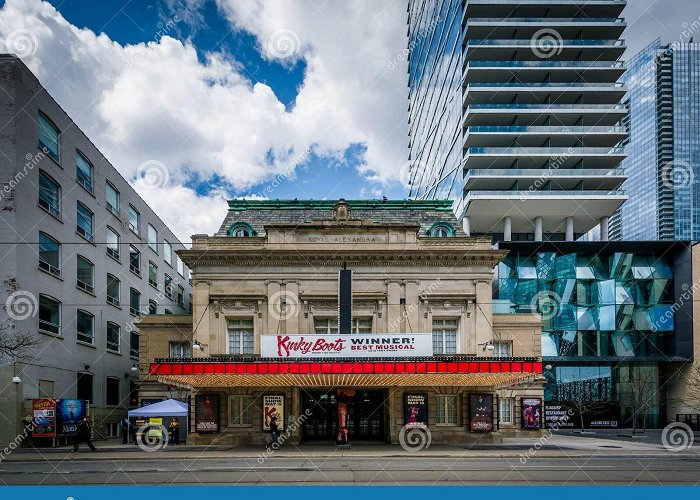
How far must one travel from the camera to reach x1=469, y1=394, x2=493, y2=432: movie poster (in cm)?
2911

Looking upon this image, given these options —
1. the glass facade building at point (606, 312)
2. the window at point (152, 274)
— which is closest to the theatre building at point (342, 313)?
the glass facade building at point (606, 312)

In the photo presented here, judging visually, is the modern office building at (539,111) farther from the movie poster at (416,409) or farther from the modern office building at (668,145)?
the modern office building at (668,145)

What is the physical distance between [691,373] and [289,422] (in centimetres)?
3594

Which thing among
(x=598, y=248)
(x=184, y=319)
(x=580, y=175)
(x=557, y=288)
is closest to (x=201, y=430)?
(x=184, y=319)

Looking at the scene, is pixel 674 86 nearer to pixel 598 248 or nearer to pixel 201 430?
pixel 598 248

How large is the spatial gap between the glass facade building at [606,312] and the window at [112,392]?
3328cm

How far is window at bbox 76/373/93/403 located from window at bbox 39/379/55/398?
337 centimetres

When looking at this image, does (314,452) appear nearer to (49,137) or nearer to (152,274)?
(49,137)

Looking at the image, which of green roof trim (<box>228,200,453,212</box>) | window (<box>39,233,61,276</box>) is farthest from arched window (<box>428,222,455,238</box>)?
window (<box>39,233,61,276</box>)

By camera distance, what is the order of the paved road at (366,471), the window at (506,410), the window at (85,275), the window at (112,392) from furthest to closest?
the window at (112,392)
the window at (85,275)
the window at (506,410)
the paved road at (366,471)

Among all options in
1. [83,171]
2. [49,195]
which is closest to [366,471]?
[49,195]

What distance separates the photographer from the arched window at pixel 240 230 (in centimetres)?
3169

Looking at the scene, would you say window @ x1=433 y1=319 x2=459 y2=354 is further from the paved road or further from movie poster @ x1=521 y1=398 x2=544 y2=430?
the paved road

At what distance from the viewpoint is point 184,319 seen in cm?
3309
